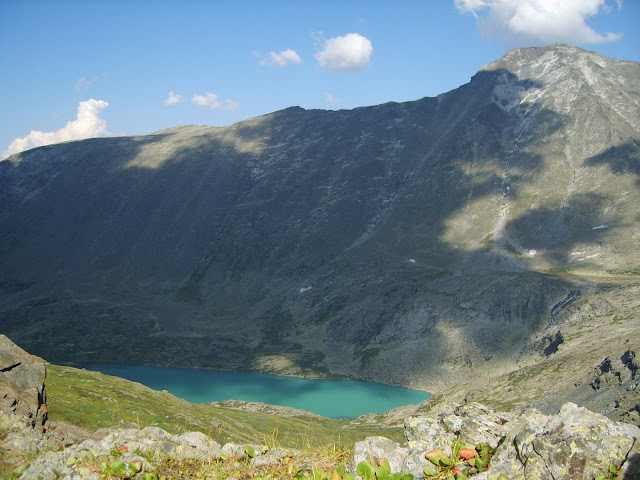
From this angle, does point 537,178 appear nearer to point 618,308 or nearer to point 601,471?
point 618,308

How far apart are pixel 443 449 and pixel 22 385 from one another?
19.6 metres

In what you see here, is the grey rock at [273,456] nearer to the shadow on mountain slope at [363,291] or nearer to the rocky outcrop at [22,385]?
the rocky outcrop at [22,385]

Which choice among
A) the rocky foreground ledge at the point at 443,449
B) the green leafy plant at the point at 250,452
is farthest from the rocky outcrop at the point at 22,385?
the green leafy plant at the point at 250,452

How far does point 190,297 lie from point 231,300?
15687 millimetres

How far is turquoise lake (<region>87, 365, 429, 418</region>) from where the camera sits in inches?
4090

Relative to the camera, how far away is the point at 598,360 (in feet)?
267

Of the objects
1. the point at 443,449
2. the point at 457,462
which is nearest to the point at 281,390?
the point at 443,449

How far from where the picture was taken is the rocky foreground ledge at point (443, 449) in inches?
342

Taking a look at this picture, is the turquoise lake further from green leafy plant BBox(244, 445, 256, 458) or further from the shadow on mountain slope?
green leafy plant BBox(244, 445, 256, 458)

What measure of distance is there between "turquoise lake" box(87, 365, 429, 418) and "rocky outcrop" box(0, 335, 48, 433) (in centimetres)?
8282

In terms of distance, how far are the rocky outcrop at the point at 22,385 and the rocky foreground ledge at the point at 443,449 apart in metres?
6.72

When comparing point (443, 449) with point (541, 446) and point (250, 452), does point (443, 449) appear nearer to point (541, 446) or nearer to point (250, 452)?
point (541, 446)

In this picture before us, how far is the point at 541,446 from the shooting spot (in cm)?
900

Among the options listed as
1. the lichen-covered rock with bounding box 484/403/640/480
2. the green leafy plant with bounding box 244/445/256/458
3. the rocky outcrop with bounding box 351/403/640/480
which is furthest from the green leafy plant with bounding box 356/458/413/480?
the green leafy plant with bounding box 244/445/256/458
